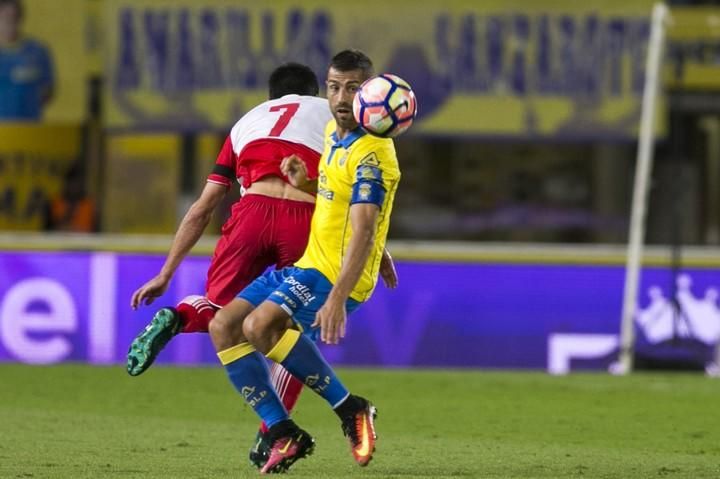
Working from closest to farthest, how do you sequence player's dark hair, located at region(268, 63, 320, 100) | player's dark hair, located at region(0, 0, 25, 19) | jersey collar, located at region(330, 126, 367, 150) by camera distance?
jersey collar, located at region(330, 126, 367, 150) → player's dark hair, located at region(268, 63, 320, 100) → player's dark hair, located at region(0, 0, 25, 19)

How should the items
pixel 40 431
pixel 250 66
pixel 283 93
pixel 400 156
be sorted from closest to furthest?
pixel 283 93, pixel 40 431, pixel 250 66, pixel 400 156

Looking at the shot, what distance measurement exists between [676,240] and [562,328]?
1508mm

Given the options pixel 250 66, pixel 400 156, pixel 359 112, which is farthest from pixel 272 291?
pixel 400 156

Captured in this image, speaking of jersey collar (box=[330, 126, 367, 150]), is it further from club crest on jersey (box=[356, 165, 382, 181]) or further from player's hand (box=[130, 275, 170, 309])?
player's hand (box=[130, 275, 170, 309])

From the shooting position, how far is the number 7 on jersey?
928 centimetres

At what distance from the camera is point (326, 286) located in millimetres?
8516

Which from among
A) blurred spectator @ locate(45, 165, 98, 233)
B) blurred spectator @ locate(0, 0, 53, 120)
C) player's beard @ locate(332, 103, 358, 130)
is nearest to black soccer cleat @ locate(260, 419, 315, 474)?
player's beard @ locate(332, 103, 358, 130)

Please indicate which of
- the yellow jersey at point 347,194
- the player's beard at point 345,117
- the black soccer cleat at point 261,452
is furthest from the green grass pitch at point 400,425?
the player's beard at point 345,117

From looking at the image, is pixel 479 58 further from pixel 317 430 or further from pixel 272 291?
pixel 272 291

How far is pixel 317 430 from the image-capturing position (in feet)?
38.6

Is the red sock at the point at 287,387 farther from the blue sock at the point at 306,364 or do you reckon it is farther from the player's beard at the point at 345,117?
the player's beard at the point at 345,117

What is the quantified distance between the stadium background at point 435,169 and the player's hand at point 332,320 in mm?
6369

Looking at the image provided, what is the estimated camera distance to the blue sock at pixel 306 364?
8594 millimetres

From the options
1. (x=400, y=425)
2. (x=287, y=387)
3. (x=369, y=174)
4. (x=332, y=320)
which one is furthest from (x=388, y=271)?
(x=400, y=425)
